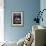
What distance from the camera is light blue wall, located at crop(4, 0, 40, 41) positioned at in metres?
5.50

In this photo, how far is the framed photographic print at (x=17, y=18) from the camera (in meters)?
5.49

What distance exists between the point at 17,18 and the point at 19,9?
1.25ft

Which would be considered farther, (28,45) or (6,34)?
(6,34)

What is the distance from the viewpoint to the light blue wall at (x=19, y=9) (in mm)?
5500

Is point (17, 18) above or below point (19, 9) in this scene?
below

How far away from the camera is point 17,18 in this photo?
5.52 metres

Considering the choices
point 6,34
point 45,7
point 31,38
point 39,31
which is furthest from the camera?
point 6,34

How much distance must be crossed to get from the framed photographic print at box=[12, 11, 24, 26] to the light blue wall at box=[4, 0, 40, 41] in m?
0.15

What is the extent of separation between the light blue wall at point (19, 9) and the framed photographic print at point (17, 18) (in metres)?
0.15

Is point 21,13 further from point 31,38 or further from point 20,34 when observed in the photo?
point 31,38

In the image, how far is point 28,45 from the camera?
336 cm

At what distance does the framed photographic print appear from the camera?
549cm

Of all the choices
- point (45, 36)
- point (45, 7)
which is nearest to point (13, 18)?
point (45, 7)

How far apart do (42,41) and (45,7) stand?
2175mm
